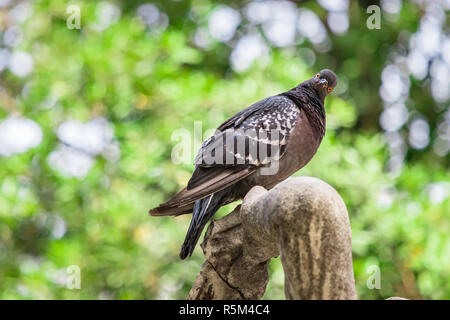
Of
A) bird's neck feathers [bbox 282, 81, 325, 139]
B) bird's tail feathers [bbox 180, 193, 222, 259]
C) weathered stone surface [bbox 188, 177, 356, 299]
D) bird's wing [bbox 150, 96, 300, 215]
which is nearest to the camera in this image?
weathered stone surface [bbox 188, 177, 356, 299]

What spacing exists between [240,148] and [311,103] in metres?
0.57

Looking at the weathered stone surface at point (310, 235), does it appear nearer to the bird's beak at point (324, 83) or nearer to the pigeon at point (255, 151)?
the pigeon at point (255, 151)

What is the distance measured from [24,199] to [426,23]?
19.8 feet

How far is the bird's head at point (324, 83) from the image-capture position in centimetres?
362

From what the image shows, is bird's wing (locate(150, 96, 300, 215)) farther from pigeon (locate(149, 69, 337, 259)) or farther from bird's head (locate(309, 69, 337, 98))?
bird's head (locate(309, 69, 337, 98))

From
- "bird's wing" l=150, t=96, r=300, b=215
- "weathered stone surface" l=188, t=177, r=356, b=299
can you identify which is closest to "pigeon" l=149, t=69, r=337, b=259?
"bird's wing" l=150, t=96, r=300, b=215

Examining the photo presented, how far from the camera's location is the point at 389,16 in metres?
8.26

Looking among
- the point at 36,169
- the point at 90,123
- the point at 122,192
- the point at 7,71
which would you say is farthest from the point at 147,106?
the point at 7,71

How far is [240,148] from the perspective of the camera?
340cm

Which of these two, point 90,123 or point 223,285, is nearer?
point 223,285

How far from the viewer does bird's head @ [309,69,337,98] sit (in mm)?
3621

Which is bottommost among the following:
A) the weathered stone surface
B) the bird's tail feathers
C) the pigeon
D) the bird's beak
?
the weathered stone surface

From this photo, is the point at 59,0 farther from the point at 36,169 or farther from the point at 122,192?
the point at 122,192
